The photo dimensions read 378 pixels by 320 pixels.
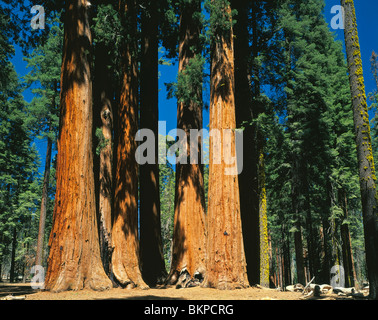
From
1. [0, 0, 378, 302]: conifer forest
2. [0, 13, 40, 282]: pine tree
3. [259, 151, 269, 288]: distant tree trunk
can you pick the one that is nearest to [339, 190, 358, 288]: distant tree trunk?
[0, 0, 378, 302]: conifer forest

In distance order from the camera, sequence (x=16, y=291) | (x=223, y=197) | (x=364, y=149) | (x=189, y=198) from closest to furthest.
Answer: (x=364, y=149)
(x=223, y=197)
(x=189, y=198)
(x=16, y=291)

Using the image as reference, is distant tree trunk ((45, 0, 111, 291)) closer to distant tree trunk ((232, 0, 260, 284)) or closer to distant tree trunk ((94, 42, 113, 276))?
distant tree trunk ((94, 42, 113, 276))

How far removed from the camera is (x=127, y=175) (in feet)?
29.2

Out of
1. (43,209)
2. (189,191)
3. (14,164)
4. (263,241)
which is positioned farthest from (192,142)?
(14,164)

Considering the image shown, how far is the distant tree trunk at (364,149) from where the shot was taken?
6.00m

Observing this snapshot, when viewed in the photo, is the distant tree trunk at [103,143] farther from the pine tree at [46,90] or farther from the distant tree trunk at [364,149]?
the pine tree at [46,90]

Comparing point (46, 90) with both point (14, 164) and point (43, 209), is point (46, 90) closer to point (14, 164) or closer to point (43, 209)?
point (43, 209)

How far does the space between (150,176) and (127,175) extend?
60.5 inches

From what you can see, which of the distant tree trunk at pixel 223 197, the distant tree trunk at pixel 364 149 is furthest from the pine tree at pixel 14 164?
the distant tree trunk at pixel 364 149

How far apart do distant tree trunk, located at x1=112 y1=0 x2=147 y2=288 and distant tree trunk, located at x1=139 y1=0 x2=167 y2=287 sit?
935 millimetres

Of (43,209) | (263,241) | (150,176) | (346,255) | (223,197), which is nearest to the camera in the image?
(223,197)

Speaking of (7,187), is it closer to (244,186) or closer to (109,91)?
(109,91)

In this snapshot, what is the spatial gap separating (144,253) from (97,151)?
3738 millimetres
